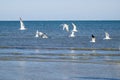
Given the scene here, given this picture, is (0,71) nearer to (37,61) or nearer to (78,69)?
(78,69)

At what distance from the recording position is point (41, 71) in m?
23.7

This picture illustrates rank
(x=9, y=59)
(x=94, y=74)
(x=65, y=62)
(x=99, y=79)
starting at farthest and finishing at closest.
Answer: (x=9, y=59)
(x=65, y=62)
(x=94, y=74)
(x=99, y=79)

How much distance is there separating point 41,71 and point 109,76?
3270mm

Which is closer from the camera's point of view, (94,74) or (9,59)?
(94,74)

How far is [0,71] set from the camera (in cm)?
2364

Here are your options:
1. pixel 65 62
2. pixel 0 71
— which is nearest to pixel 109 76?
pixel 0 71

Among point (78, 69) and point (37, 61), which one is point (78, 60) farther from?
point (78, 69)

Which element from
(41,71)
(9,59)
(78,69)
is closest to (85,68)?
(78,69)

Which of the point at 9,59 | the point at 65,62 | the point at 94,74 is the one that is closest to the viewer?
the point at 94,74

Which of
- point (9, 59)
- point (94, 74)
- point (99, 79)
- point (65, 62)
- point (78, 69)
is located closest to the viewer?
point (99, 79)

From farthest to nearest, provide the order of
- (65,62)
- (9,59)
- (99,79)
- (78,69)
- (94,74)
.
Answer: (9,59), (65,62), (78,69), (94,74), (99,79)

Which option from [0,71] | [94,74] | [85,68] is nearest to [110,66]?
[85,68]

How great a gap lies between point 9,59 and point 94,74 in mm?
8764

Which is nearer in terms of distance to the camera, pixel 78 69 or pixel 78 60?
pixel 78 69
